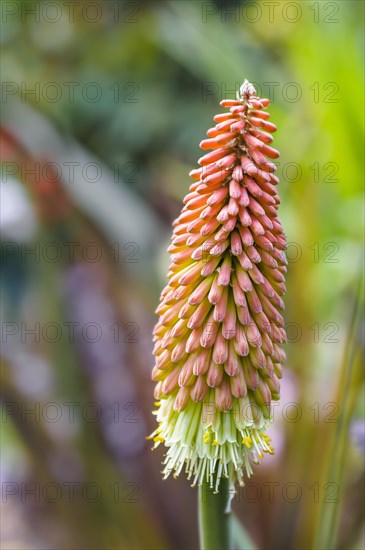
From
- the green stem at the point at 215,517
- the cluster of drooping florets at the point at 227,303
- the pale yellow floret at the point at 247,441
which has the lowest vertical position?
the green stem at the point at 215,517

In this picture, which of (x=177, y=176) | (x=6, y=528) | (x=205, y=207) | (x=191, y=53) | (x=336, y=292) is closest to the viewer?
(x=205, y=207)

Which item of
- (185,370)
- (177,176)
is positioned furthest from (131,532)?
(177,176)

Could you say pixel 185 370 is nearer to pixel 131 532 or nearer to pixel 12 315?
pixel 131 532

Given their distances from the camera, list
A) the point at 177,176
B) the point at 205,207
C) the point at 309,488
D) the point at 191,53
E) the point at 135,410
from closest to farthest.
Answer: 1. the point at 205,207
2. the point at 309,488
3. the point at 135,410
4. the point at 191,53
5. the point at 177,176

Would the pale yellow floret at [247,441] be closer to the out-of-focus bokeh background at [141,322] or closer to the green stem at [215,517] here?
the green stem at [215,517]

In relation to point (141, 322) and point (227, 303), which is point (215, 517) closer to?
point (227, 303)

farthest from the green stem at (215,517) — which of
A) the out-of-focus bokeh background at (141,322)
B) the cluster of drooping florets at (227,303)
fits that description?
the out-of-focus bokeh background at (141,322)
